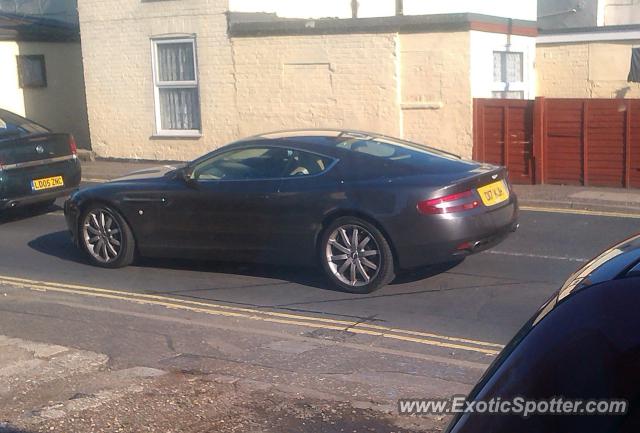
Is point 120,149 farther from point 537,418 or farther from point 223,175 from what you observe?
point 537,418

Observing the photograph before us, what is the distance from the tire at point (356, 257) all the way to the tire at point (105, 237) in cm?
236

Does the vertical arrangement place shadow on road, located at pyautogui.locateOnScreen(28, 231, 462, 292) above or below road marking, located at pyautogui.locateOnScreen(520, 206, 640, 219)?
above

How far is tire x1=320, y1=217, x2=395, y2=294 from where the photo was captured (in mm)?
8094

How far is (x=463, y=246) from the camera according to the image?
7980mm

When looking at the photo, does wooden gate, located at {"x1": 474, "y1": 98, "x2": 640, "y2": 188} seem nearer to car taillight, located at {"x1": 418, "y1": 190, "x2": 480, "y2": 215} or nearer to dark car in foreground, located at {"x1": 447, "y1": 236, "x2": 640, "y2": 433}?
car taillight, located at {"x1": 418, "y1": 190, "x2": 480, "y2": 215}

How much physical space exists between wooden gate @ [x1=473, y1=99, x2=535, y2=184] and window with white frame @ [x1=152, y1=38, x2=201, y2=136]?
19.9 feet

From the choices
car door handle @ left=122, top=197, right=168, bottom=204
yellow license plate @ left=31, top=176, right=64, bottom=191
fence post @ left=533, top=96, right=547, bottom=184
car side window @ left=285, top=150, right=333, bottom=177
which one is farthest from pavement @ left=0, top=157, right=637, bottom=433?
fence post @ left=533, top=96, right=547, bottom=184

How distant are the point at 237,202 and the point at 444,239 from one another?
82.9 inches

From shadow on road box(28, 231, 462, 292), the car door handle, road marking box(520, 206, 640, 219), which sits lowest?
road marking box(520, 206, 640, 219)

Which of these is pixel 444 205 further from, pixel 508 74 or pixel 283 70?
pixel 508 74

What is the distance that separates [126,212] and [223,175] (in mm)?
1170

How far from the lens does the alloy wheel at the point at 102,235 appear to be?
960cm

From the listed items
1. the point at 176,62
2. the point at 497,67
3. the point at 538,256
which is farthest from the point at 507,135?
the point at 176,62

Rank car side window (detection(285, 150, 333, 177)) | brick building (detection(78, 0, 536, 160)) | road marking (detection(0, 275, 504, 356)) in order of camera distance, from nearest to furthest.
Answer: road marking (detection(0, 275, 504, 356)) < car side window (detection(285, 150, 333, 177)) < brick building (detection(78, 0, 536, 160))
